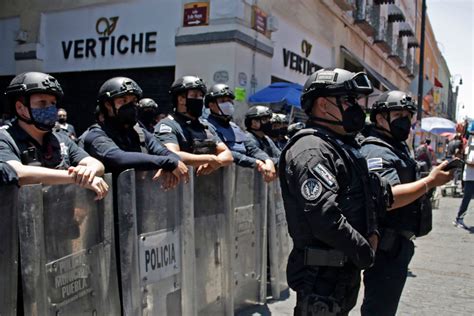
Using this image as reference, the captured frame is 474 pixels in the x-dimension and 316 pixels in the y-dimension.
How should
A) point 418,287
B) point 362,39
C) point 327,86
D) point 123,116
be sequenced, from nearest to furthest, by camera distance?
point 327,86, point 123,116, point 418,287, point 362,39

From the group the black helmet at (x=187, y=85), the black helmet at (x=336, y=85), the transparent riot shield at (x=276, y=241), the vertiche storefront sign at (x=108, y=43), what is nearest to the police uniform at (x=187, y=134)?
the black helmet at (x=187, y=85)

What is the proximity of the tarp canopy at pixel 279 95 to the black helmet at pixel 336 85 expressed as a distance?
7.26 m

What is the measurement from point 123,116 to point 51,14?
36.3ft

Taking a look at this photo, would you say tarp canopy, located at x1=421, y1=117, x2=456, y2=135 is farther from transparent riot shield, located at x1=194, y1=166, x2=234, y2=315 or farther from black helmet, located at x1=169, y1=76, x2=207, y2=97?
transparent riot shield, located at x1=194, y1=166, x2=234, y2=315

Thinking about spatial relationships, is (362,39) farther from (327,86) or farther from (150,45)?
(327,86)

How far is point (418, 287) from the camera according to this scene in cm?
581

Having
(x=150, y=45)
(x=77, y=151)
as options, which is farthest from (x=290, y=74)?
(x=77, y=151)

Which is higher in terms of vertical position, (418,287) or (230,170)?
(230,170)

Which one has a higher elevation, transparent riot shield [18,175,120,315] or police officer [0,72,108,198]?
police officer [0,72,108,198]

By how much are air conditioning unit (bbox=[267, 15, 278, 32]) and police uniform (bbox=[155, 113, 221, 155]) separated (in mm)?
7531

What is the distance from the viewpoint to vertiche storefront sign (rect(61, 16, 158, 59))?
1187cm

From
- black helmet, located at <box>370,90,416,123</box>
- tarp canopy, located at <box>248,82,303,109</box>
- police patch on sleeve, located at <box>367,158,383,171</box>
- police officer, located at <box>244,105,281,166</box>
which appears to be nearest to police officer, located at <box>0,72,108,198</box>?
police patch on sleeve, located at <box>367,158,383,171</box>

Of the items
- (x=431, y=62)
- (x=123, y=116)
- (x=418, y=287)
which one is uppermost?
(x=431, y=62)

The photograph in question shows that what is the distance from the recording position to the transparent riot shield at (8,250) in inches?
89.4
